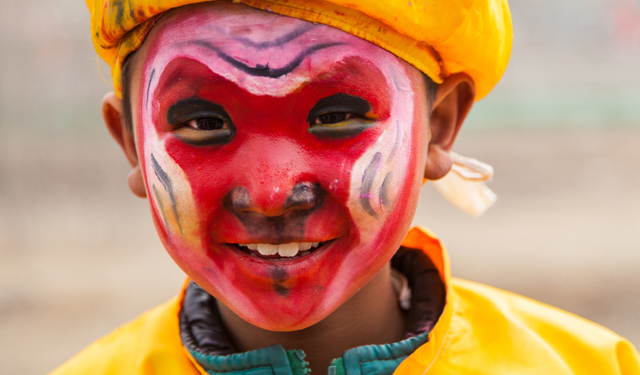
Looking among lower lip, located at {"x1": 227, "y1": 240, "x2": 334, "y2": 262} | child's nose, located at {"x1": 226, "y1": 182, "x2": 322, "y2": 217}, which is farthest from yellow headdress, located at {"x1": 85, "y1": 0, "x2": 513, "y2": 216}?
lower lip, located at {"x1": 227, "y1": 240, "x2": 334, "y2": 262}

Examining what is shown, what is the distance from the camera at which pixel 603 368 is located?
1.86 meters

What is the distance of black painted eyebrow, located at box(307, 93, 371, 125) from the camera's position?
1.47 meters

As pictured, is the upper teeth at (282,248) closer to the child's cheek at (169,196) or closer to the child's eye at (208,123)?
the child's cheek at (169,196)

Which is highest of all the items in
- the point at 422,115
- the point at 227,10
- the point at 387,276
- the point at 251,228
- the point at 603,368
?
the point at 227,10

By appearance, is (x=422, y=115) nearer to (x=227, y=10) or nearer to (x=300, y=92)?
(x=300, y=92)

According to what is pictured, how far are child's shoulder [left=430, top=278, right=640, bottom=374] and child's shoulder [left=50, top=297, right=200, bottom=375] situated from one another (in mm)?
732

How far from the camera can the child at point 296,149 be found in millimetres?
1447

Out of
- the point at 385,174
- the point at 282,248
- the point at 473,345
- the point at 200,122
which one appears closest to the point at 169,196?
the point at 200,122

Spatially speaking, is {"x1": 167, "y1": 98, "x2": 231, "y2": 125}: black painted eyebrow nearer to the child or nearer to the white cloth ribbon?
the child

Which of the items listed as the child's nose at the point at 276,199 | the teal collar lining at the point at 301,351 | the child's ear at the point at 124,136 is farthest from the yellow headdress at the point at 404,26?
the teal collar lining at the point at 301,351

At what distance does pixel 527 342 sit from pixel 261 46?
111 cm

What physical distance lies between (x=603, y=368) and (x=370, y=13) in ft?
3.83

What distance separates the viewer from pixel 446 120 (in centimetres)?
187

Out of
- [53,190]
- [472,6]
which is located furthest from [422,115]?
[53,190]
